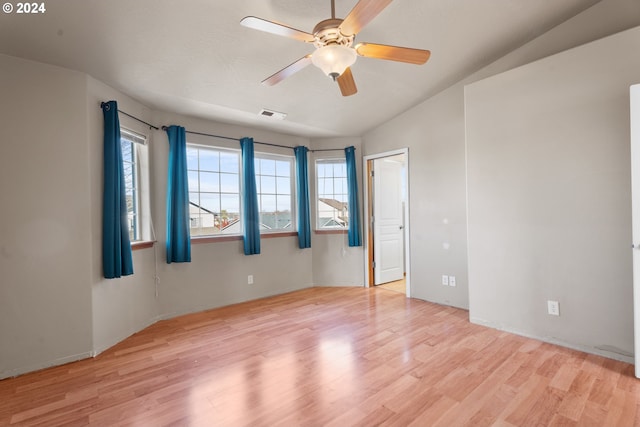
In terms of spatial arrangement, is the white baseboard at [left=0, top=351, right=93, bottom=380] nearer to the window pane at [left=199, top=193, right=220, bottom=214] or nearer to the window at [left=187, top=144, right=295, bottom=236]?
the window at [left=187, top=144, right=295, bottom=236]

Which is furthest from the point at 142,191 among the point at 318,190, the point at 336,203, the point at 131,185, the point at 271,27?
the point at 336,203

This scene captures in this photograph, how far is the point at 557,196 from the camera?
280 cm

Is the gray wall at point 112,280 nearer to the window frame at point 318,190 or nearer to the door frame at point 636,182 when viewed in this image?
the window frame at point 318,190

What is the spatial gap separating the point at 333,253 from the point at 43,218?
3598 millimetres

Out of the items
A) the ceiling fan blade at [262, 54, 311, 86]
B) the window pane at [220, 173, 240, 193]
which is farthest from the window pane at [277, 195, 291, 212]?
the ceiling fan blade at [262, 54, 311, 86]

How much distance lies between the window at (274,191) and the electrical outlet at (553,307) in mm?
3353

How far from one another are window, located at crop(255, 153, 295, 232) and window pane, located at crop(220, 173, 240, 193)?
33 cm

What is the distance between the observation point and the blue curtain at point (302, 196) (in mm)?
4801

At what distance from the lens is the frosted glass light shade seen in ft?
6.15

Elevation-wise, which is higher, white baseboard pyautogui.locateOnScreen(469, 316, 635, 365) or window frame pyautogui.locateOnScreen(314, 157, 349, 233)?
window frame pyautogui.locateOnScreen(314, 157, 349, 233)

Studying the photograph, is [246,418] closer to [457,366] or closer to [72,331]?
[457,366]

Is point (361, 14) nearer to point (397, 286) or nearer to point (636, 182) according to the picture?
point (636, 182)

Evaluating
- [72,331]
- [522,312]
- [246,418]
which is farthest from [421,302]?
[72,331]

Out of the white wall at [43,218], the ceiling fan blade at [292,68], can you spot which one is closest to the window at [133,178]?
the white wall at [43,218]
